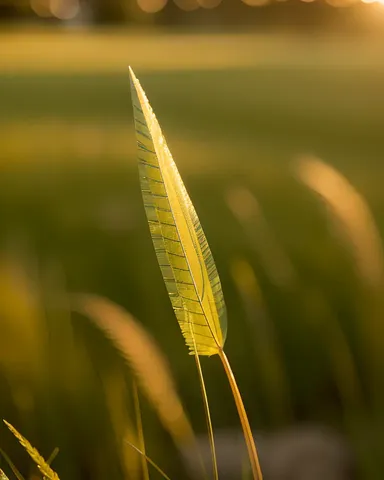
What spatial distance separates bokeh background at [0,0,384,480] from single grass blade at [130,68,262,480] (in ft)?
0.25

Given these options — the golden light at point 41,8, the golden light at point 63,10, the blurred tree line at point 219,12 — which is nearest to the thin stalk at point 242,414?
the blurred tree line at point 219,12

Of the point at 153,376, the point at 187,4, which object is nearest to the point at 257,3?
the point at 187,4

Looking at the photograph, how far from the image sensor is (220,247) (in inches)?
48.1

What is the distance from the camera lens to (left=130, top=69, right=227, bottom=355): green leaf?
0.13 meters

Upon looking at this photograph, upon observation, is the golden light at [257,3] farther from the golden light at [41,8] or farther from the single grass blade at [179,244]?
the single grass blade at [179,244]

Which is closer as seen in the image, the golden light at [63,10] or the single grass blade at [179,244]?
the single grass blade at [179,244]

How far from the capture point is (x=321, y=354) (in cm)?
92

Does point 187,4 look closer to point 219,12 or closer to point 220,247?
point 219,12

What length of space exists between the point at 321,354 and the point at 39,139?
1119 mm

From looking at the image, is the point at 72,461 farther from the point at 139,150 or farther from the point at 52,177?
the point at 52,177

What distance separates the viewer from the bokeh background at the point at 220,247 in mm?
411

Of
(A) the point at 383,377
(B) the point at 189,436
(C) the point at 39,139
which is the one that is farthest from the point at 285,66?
(B) the point at 189,436

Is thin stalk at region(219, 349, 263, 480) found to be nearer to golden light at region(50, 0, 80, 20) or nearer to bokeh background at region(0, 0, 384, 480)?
bokeh background at region(0, 0, 384, 480)

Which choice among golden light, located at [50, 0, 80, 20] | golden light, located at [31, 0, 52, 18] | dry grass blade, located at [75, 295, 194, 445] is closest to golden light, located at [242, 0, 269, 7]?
golden light, located at [50, 0, 80, 20]
